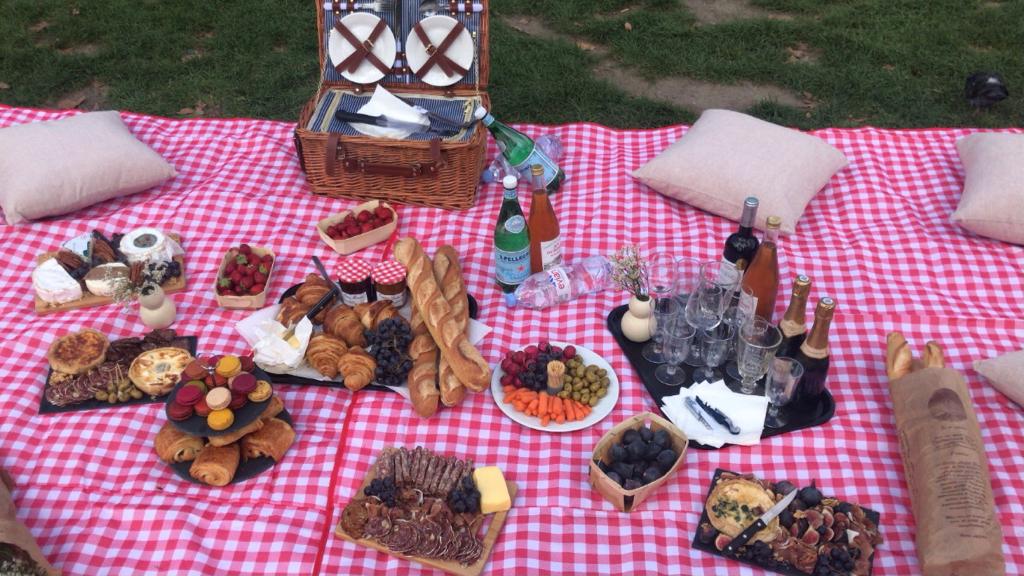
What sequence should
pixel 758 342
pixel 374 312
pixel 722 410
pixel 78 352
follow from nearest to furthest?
pixel 758 342, pixel 722 410, pixel 78 352, pixel 374 312

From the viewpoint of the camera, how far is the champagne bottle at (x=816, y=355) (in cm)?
245

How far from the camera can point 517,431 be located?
2857 millimetres

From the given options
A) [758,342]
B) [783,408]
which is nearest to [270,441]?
[758,342]

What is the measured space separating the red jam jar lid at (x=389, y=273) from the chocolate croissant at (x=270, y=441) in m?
0.72

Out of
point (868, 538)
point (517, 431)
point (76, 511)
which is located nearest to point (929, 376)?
point (868, 538)

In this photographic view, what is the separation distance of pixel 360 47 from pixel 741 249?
2.40 meters

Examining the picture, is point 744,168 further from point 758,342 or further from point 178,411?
point 178,411

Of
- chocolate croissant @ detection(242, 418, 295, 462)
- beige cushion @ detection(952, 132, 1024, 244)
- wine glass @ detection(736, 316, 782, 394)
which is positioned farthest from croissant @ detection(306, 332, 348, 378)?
beige cushion @ detection(952, 132, 1024, 244)

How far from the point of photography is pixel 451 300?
3.17m

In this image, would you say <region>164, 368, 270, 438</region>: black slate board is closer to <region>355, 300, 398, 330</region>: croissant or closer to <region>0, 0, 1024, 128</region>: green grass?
<region>355, 300, 398, 330</region>: croissant

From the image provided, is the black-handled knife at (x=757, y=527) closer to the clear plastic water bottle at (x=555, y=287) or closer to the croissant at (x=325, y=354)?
the clear plastic water bottle at (x=555, y=287)

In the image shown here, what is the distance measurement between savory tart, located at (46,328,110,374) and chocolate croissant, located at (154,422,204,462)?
552 millimetres

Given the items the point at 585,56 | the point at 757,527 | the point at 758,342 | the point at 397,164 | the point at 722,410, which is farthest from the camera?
the point at 585,56

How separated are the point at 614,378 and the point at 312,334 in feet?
3.95
